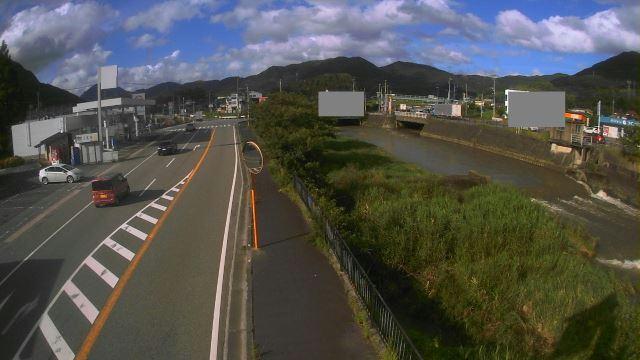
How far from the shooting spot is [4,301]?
35.6ft

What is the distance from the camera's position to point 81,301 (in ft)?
34.5

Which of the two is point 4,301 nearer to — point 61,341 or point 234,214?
point 61,341

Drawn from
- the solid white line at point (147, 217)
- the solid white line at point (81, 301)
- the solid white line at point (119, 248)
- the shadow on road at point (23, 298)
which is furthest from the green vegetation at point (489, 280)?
the shadow on road at point (23, 298)

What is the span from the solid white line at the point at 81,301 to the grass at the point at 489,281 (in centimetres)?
594

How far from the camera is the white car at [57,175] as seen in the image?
2856cm

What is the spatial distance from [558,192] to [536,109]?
17139mm

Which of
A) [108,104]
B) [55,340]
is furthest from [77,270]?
[108,104]

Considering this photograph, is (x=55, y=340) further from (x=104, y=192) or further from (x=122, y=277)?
(x=104, y=192)

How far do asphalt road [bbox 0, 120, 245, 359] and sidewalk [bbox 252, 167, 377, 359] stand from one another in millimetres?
752

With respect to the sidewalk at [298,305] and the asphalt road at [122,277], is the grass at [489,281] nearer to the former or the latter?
the sidewalk at [298,305]

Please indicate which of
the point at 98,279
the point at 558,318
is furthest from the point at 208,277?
the point at 558,318

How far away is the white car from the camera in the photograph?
28562 mm

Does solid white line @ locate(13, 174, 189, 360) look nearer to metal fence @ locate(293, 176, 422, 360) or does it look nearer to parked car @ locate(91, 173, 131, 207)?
parked car @ locate(91, 173, 131, 207)

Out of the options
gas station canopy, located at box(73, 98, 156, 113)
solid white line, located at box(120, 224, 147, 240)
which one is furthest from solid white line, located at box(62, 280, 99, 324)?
gas station canopy, located at box(73, 98, 156, 113)
